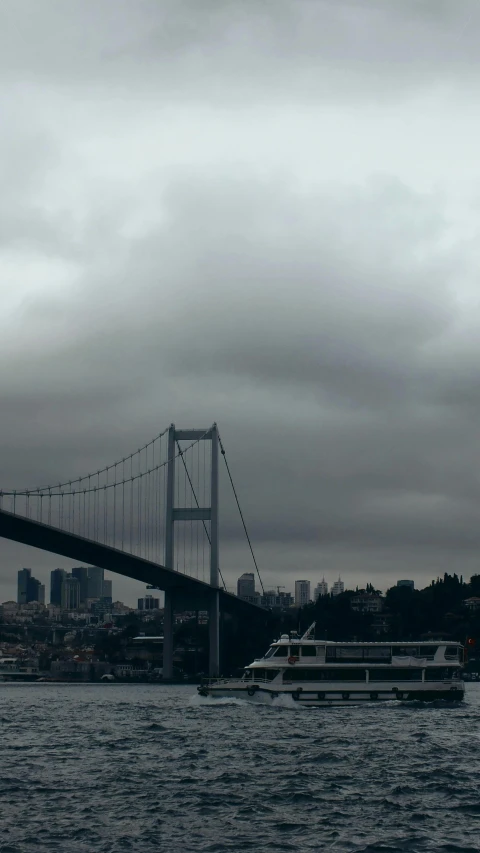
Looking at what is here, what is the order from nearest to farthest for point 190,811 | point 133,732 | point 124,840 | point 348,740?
1. point 124,840
2. point 190,811
3. point 348,740
4. point 133,732

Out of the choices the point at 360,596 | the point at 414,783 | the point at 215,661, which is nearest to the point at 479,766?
the point at 414,783

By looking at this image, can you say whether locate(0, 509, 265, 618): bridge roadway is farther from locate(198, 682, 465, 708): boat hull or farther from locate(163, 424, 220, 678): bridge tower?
locate(198, 682, 465, 708): boat hull

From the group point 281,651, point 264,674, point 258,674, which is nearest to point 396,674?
point 281,651

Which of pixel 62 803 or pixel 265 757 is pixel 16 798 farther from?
pixel 265 757

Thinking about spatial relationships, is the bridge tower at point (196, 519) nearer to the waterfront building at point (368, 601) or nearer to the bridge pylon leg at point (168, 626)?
the bridge pylon leg at point (168, 626)

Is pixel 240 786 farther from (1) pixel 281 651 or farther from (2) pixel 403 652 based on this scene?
(2) pixel 403 652

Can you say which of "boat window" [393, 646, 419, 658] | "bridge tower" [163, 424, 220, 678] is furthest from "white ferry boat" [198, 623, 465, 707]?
"bridge tower" [163, 424, 220, 678]

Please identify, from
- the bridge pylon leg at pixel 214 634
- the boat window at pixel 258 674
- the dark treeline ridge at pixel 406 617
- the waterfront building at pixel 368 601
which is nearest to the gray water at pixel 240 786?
the boat window at pixel 258 674

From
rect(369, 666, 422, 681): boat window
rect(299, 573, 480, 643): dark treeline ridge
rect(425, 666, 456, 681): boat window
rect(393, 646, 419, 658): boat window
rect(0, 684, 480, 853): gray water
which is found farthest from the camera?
rect(299, 573, 480, 643): dark treeline ridge
